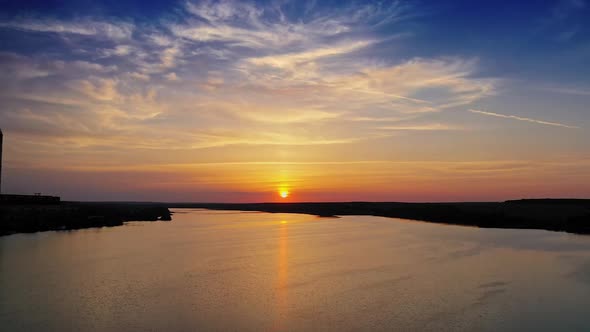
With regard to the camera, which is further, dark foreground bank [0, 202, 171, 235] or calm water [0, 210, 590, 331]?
dark foreground bank [0, 202, 171, 235]

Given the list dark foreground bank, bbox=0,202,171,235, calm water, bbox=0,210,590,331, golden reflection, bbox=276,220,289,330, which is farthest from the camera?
dark foreground bank, bbox=0,202,171,235

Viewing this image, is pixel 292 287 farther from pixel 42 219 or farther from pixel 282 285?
pixel 42 219

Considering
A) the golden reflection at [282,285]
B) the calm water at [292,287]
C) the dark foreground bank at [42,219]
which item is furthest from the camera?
the dark foreground bank at [42,219]

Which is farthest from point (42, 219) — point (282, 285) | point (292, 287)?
point (292, 287)

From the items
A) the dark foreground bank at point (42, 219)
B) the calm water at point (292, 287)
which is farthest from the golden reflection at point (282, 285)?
the dark foreground bank at point (42, 219)

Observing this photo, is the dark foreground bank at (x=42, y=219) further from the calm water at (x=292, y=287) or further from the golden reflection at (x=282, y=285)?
the golden reflection at (x=282, y=285)

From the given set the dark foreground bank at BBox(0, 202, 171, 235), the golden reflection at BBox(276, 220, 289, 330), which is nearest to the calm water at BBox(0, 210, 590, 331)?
the golden reflection at BBox(276, 220, 289, 330)

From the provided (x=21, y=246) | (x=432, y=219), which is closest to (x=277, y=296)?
(x=21, y=246)

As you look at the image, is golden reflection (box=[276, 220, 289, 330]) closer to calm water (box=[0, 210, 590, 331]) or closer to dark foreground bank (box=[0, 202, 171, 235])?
calm water (box=[0, 210, 590, 331])
